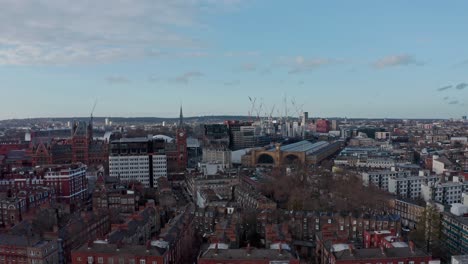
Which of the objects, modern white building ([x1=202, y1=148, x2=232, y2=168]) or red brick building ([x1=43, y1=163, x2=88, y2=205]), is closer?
red brick building ([x1=43, y1=163, x2=88, y2=205])

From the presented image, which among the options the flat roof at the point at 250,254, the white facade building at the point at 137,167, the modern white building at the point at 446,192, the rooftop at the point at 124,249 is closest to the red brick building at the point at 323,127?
the white facade building at the point at 137,167

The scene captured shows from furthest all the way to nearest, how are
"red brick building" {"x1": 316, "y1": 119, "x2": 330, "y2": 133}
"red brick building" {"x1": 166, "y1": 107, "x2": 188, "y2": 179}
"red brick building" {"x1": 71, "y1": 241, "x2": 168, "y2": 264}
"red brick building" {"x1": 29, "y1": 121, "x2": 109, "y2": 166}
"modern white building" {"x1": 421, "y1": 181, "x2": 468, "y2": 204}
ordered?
1. "red brick building" {"x1": 316, "y1": 119, "x2": 330, "y2": 133}
2. "red brick building" {"x1": 166, "y1": 107, "x2": 188, "y2": 179}
3. "red brick building" {"x1": 29, "y1": 121, "x2": 109, "y2": 166}
4. "modern white building" {"x1": 421, "y1": 181, "x2": 468, "y2": 204}
5. "red brick building" {"x1": 71, "y1": 241, "x2": 168, "y2": 264}

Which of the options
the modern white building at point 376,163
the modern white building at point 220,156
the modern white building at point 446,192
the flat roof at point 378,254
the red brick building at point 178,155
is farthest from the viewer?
the modern white building at point 220,156

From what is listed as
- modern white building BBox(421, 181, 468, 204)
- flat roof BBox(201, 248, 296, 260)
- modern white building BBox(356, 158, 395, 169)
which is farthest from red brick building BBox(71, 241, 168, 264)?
modern white building BBox(356, 158, 395, 169)

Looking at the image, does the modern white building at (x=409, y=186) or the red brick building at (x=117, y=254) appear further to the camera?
the modern white building at (x=409, y=186)

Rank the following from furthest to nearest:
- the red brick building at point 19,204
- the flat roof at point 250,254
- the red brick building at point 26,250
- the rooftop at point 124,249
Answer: the red brick building at point 19,204, the red brick building at point 26,250, the rooftop at point 124,249, the flat roof at point 250,254

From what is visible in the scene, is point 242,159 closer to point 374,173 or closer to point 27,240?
point 374,173

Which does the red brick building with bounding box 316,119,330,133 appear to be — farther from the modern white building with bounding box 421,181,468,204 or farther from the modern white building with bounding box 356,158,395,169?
the modern white building with bounding box 421,181,468,204

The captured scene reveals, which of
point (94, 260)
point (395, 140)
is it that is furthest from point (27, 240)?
point (395, 140)

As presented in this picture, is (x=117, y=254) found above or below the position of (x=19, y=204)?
below

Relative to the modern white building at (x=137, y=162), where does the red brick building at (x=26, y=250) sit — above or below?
below

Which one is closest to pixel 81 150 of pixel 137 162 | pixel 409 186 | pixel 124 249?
pixel 137 162

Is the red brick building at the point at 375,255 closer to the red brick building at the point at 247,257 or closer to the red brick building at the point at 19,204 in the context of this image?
the red brick building at the point at 247,257

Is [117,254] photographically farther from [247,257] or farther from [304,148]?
[304,148]
